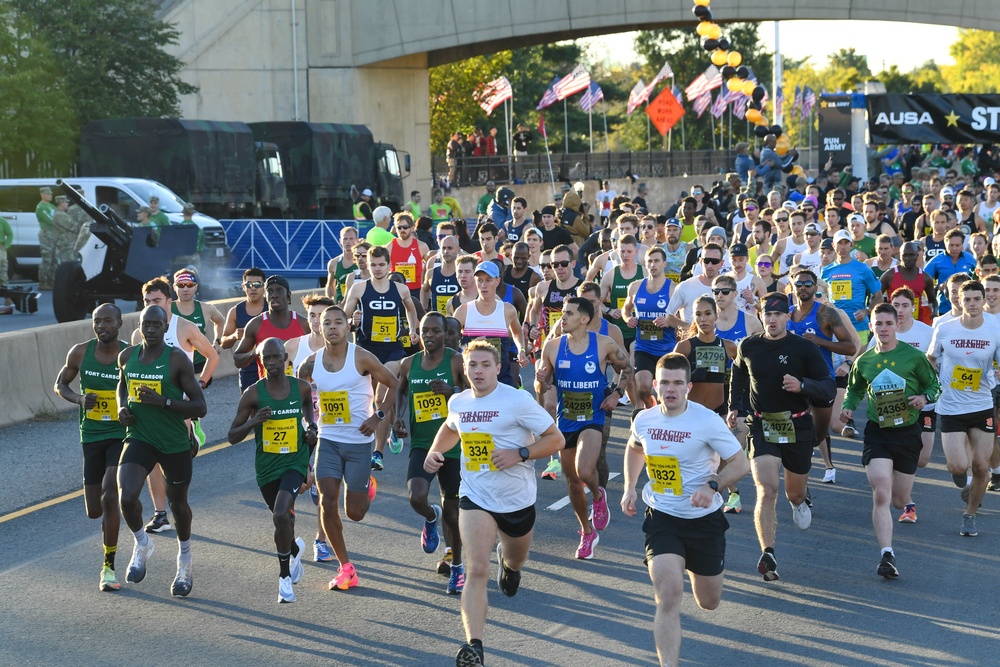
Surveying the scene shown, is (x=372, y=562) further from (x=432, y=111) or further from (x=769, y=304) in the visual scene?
(x=432, y=111)

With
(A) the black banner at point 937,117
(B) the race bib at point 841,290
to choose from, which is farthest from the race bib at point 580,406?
(A) the black banner at point 937,117

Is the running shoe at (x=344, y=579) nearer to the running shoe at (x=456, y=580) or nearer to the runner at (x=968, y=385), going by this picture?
the running shoe at (x=456, y=580)

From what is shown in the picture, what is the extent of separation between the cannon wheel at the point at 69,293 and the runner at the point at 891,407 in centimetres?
1469

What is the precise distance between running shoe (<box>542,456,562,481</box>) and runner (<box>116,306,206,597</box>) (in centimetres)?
424

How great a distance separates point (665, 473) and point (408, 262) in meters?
9.93

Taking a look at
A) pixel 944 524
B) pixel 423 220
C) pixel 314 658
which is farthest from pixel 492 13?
pixel 314 658

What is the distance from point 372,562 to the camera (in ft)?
32.2

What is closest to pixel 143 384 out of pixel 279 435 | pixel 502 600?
pixel 279 435

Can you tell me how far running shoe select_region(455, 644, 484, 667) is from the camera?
691 centimetres

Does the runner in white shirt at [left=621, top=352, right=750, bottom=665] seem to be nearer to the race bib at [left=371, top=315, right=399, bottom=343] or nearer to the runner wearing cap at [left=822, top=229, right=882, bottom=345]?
the race bib at [left=371, top=315, right=399, bottom=343]

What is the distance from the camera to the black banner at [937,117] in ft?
83.2

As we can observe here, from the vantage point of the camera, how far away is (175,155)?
32031mm

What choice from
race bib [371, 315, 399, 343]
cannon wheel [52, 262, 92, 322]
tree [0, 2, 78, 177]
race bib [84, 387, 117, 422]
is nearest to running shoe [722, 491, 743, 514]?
race bib [371, 315, 399, 343]

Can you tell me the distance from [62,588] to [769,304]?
498cm
